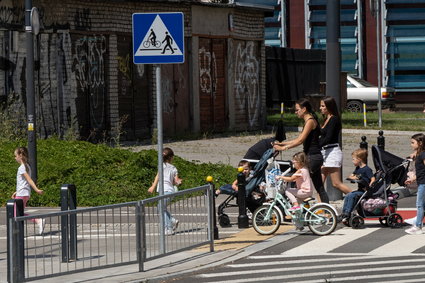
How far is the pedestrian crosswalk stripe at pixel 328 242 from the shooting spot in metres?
13.4

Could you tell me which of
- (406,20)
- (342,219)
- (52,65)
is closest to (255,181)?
(342,219)

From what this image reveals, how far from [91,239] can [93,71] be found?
59.4 ft

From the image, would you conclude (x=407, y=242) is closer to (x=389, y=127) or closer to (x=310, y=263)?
(x=310, y=263)

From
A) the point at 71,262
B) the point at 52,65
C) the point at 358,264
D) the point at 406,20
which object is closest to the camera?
the point at 71,262

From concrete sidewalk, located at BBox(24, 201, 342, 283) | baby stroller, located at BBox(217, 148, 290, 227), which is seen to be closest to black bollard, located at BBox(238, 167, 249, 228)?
concrete sidewalk, located at BBox(24, 201, 342, 283)

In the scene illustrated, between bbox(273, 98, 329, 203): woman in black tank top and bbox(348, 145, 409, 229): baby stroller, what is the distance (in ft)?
1.89

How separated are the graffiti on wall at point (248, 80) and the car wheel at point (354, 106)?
1147 centimetres

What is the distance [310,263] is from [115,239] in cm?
215

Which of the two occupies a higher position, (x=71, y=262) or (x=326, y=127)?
(x=326, y=127)

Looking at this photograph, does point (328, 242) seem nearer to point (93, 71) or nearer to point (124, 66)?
point (93, 71)

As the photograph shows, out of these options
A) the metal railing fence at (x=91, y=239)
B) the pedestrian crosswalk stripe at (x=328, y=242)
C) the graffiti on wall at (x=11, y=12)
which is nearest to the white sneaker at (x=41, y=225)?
the metal railing fence at (x=91, y=239)

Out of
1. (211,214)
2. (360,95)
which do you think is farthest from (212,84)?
(211,214)

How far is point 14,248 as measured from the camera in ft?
35.0

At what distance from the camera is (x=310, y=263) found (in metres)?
12.4
